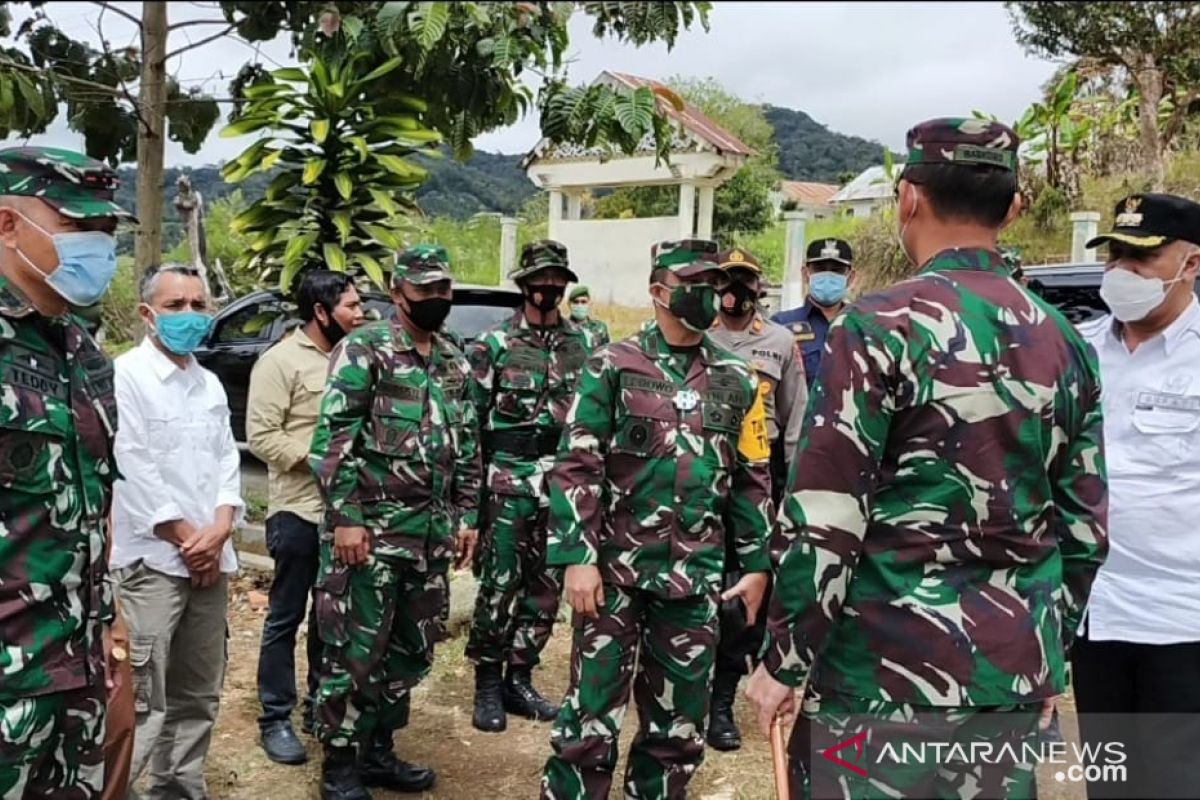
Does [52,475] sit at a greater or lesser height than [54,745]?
greater

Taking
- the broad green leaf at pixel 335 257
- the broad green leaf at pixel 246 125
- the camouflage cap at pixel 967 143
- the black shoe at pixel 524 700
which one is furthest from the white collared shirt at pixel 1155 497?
the broad green leaf at pixel 246 125

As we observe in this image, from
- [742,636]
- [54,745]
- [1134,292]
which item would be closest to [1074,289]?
[1134,292]

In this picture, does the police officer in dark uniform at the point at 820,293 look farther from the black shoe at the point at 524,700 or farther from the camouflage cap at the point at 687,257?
the black shoe at the point at 524,700

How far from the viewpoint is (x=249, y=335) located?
7574mm

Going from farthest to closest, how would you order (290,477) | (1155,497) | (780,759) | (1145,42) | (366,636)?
1. (1145,42)
2. (290,477)
3. (366,636)
4. (1155,497)
5. (780,759)

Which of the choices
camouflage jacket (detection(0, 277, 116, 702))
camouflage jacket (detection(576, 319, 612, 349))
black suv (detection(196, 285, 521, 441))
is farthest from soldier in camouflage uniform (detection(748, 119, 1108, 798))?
black suv (detection(196, 285, 521, 441))

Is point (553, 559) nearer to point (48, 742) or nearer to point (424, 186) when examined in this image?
point (48, 742)

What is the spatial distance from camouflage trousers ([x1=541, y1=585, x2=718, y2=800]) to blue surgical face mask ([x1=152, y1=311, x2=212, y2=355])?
58.7 inches

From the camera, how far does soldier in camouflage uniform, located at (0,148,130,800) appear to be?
2.09m

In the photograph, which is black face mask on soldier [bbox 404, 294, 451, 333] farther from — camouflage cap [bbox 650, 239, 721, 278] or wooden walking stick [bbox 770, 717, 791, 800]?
wooden walking stick [bbox 770, 717, 791, 800]

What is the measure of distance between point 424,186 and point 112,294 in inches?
469

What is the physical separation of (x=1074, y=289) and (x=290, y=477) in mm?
3399

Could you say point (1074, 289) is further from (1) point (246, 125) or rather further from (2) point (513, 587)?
(1) point (246, 125)

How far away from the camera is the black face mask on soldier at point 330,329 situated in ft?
13.4
